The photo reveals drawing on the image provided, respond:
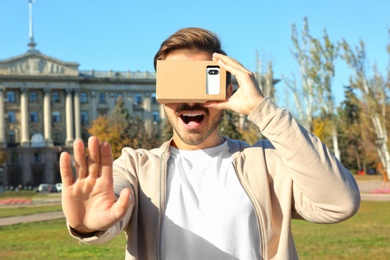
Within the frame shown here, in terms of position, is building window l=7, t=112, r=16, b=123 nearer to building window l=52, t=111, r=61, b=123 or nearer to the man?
building window l=52, t=111, r=61, b=123

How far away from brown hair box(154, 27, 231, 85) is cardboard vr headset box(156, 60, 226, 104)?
13 centimetres

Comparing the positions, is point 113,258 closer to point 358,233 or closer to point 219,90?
point 358,233

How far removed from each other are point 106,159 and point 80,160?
0.08 m

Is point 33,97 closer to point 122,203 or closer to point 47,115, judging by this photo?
point 47,115

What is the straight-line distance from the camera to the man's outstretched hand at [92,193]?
6.76ft

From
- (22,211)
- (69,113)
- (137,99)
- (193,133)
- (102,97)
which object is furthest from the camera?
(137,99)

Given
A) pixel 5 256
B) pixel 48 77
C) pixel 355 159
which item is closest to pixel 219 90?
pixel 5 256

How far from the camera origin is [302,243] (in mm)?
11727

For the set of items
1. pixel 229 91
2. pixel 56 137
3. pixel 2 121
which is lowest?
pixel 56 137

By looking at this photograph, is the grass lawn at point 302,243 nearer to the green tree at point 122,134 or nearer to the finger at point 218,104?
the finger at point 218,104

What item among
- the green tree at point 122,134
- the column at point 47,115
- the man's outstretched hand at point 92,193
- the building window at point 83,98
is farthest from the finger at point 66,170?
the building window at point 83,98

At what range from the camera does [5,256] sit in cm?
1108

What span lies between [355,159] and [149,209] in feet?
223

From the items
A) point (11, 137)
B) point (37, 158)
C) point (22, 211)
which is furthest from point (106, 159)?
point (11, 137)
